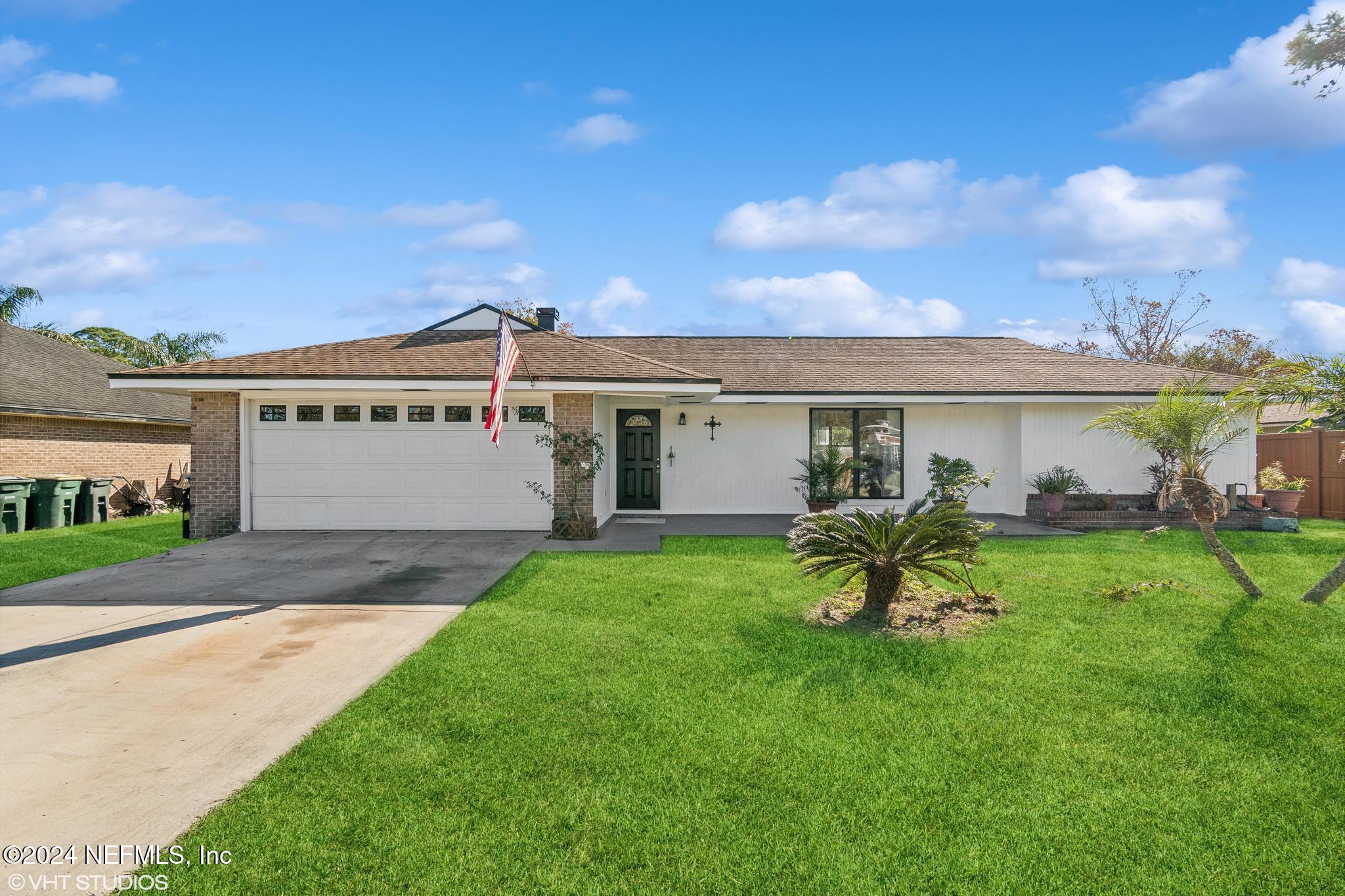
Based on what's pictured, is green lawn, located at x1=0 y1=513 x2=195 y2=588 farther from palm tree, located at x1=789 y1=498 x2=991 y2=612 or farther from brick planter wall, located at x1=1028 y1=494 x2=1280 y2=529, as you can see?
brick planter wall, located at x1=1028 y1=494 x2=1280 y2=529

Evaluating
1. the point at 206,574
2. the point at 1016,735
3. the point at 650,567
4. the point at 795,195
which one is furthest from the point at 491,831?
the point at 795,195

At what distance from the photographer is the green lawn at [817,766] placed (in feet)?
8.70

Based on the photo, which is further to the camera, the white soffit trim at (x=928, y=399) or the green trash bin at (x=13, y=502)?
the white soffit trim at (x=928, y=399)

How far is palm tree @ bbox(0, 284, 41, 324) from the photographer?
77.3ft

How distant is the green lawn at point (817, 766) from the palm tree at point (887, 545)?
0.73 metres

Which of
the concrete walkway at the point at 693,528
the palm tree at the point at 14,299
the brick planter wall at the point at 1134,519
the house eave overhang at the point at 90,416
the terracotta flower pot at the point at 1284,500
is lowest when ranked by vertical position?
the concrete walkway at the point at 693,528

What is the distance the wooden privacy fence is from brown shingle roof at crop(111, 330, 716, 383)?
44.7ft

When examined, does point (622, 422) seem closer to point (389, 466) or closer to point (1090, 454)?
point (389, 466)

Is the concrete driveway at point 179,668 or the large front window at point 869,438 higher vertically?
the large front window at point 869,438

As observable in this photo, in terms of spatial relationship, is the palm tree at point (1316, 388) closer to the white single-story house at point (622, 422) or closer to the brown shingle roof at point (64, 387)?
the white single-story house at point (622, 422)

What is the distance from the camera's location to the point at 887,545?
6051 mm

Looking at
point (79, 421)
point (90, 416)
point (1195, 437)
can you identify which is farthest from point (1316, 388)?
point (79, 421)

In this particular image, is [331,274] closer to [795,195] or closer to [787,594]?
[795,195]

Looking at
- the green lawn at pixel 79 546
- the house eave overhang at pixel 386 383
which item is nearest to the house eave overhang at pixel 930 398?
the house eave overhang at pixel 386 383
